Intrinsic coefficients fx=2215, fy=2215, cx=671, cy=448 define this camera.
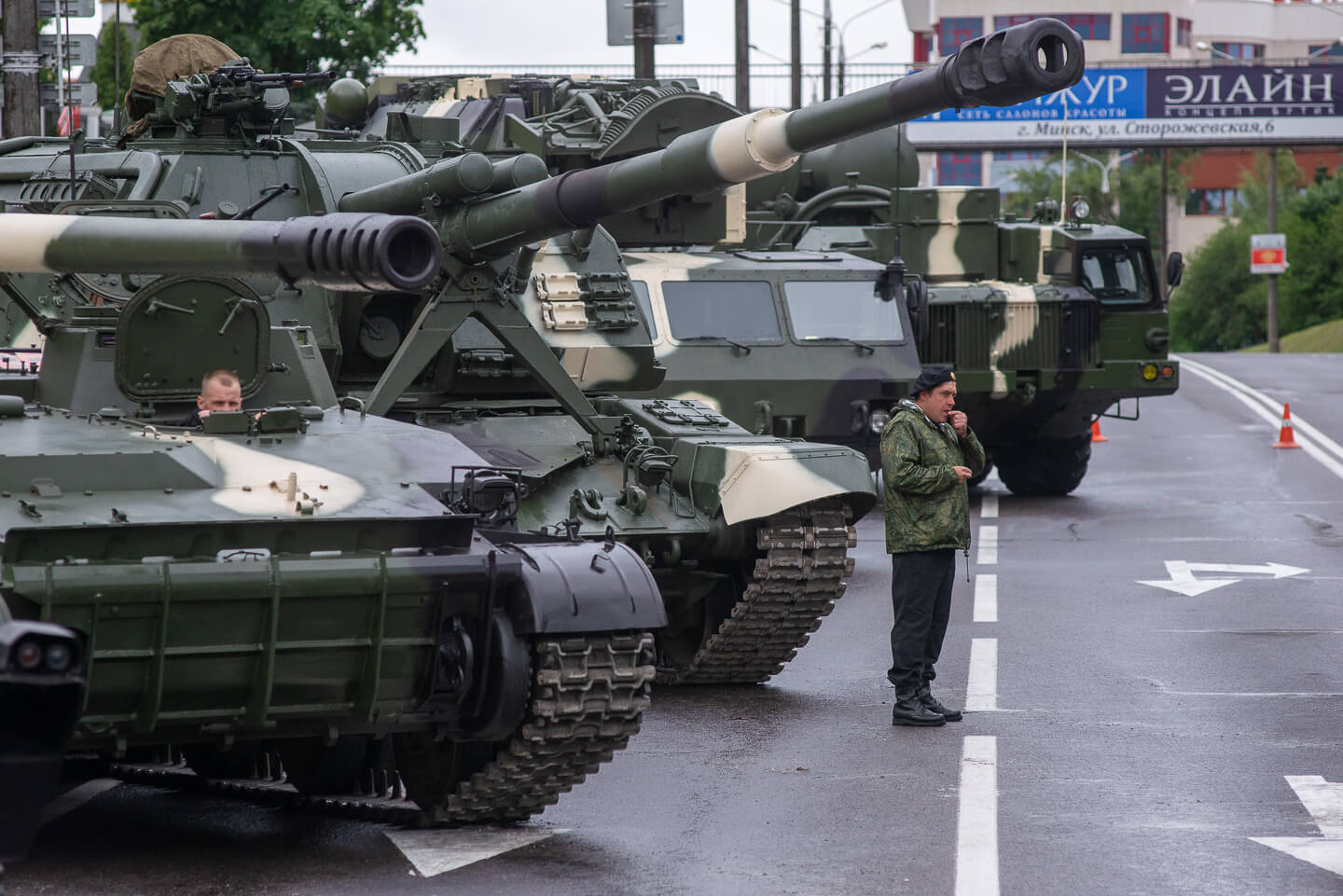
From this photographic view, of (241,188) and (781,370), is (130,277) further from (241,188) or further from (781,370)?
(781,370)

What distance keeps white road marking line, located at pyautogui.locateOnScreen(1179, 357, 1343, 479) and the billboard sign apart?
550cm

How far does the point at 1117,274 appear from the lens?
71.1 feet

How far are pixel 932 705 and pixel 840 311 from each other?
6464mm

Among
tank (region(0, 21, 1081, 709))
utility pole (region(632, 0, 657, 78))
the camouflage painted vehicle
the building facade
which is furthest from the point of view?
the building facade

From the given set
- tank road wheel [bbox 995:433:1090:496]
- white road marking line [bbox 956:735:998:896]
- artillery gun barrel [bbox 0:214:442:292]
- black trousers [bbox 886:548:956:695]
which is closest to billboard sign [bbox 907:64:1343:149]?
tank road wheel [bbox 995:433:1090:496]

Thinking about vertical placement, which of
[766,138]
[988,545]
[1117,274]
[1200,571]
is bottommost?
[988,545]

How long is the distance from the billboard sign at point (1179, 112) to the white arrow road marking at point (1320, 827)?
37943 mm

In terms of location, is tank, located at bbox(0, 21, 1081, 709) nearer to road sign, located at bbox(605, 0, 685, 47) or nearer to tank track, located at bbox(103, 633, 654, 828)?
tank track, located at bbox(103, 633, 654, 828)

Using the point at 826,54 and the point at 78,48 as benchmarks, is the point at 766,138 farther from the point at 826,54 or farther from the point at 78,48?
the point at 826,54

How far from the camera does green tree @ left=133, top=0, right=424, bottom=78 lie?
2419cm

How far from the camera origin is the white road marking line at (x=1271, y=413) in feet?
81.4

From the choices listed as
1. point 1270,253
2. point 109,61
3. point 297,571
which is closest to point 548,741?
point 297,571

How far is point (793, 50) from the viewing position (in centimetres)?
3856

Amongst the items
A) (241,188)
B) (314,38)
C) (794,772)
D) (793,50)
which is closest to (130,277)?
(241,188)
